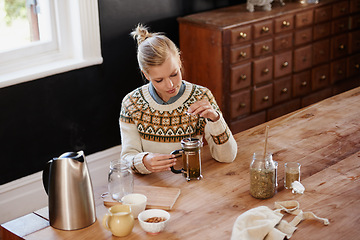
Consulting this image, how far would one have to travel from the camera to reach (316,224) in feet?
5.96

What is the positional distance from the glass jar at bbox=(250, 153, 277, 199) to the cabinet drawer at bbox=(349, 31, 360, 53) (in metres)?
3.14

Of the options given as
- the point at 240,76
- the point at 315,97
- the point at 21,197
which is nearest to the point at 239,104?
the point at 240,76

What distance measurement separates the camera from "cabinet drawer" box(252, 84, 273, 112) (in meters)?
4.25

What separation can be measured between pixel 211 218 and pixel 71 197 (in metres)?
0.47

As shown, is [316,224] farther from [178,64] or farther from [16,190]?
[16,190]

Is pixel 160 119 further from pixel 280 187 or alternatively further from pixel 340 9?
pixel 340 9

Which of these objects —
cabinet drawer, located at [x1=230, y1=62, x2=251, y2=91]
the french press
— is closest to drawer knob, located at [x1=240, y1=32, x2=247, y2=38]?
cabinet drawer, located at [x1=230, y1=62, x2=251, y2=91]

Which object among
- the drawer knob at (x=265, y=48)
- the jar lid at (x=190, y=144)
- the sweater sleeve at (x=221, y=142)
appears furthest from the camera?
the drawer knob at (x=265, y=48)

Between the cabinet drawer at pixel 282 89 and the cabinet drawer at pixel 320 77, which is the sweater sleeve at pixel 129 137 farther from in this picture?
the cabinet drawer at pixel 320 77

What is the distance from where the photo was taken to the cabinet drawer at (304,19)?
170 inches

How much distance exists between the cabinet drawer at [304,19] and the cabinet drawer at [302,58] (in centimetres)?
20

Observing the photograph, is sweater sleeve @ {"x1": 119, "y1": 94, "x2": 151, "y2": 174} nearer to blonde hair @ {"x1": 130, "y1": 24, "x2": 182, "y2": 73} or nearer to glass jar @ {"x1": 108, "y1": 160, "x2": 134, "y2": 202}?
blonde hair @ {"x1": 130, "y1": 24, "x2": 182, "y2": 73}

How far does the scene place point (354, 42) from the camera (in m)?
4.86

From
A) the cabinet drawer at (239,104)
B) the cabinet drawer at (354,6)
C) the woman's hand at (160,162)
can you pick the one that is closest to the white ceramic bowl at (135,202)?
the woman's hand at (160,162)
